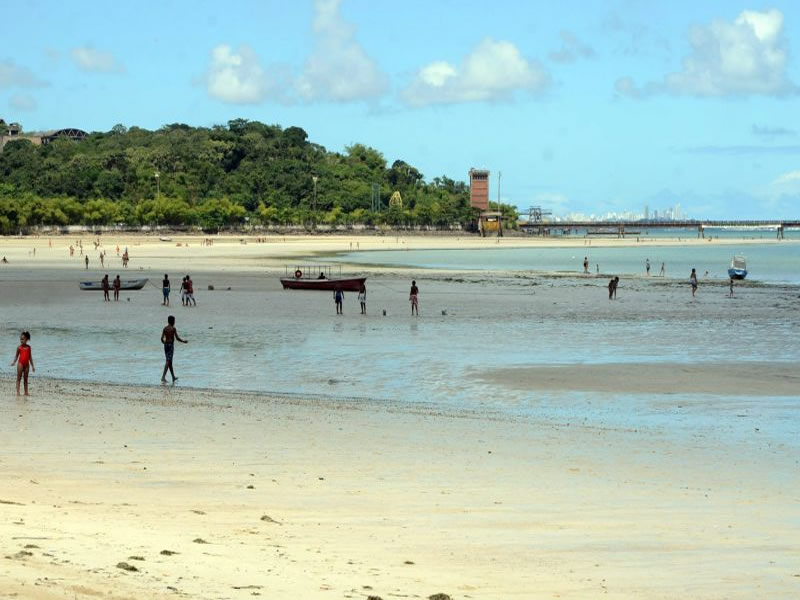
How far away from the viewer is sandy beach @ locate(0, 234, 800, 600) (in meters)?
10.0

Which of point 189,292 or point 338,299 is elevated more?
point 189,292

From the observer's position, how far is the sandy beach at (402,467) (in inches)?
394

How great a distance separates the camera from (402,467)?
52.1 ft

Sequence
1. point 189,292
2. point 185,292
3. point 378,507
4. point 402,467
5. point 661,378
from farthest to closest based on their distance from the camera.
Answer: point 185,292, point 189,292, point 661,378, point 402,467, point 378,507

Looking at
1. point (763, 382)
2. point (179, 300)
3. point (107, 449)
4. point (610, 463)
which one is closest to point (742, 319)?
point (763, 382)

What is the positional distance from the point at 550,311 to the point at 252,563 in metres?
39.4

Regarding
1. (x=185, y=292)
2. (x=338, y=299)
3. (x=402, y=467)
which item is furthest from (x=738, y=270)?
(x=402, y=467)

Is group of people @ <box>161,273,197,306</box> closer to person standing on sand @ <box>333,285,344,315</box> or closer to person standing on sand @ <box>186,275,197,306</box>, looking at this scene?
person standing on sand @ <box>186,275,197,306</box>

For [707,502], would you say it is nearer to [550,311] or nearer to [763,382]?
[763,382]

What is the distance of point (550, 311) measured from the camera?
48.7 meters

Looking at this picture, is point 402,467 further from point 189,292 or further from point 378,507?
point 189,292

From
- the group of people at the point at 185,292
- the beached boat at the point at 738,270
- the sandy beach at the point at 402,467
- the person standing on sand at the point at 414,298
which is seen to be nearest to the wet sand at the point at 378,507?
the sandy beach at the point at 402,467

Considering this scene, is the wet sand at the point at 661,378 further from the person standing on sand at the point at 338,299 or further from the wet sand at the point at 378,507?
the person standing on sand at the point at 338,299

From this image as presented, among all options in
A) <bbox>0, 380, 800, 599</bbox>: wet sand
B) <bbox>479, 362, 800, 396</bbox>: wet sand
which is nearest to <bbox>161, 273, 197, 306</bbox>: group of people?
<bbox>479, 362, 800, 396</bbox>: wet sand
